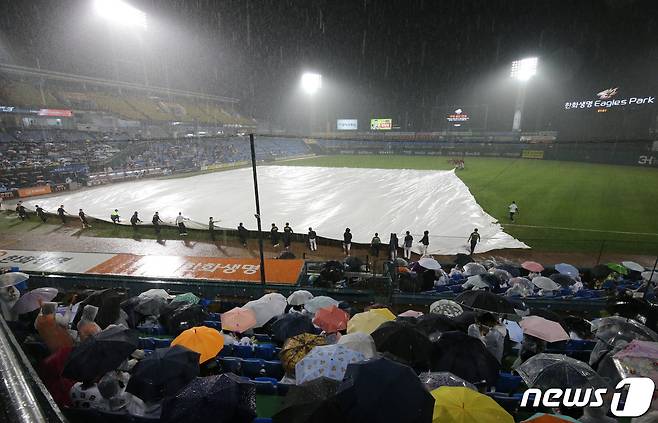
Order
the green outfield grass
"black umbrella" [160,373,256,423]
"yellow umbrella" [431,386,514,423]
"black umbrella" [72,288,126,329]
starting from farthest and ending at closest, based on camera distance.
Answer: the green outfield grass < "black umbrella" [72,288,126,329] < "black umbrella" [160,373,256,423] < "yellow umbrella" [431,386,514,423]

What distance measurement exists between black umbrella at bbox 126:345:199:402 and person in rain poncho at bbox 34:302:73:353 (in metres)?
2.15

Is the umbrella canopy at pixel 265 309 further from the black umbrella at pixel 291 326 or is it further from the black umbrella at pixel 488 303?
the black umbrella at pixel 488 303

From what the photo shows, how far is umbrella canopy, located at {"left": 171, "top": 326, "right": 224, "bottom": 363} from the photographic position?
5.90 metres

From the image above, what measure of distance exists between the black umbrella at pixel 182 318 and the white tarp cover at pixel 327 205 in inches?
410

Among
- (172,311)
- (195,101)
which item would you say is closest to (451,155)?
(195,101)

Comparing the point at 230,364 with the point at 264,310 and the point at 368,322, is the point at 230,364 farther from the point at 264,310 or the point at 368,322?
the point at 368,322

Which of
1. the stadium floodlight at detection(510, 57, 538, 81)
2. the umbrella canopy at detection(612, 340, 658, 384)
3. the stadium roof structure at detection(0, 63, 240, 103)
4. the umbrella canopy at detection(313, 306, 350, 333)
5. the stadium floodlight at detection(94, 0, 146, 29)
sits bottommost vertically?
the umbrella canopy at detection(313, 306, 350, 333)

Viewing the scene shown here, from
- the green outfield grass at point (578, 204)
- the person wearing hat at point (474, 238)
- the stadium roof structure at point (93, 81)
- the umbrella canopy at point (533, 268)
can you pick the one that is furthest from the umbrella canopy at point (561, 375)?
the stadium roof structure at point (93, 81)

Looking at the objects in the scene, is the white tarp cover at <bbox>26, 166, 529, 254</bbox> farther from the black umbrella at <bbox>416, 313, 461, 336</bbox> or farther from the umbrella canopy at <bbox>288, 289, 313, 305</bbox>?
the black umbrella at <bbox>416, 313, 461, 336</bbox>

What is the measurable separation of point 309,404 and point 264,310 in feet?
14.7

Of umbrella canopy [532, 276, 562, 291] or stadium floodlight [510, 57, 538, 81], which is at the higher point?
stadium floodlight [510, 57, 538, 81]

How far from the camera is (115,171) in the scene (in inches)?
1439

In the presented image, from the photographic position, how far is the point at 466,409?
381cm

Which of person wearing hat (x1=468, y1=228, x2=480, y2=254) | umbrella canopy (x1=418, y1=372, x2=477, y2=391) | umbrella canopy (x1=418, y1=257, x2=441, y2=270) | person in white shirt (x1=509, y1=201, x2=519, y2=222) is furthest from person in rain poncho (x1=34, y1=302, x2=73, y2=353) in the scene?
person in white shirt (x1=509, y1=201, x2=519, y2=222)
